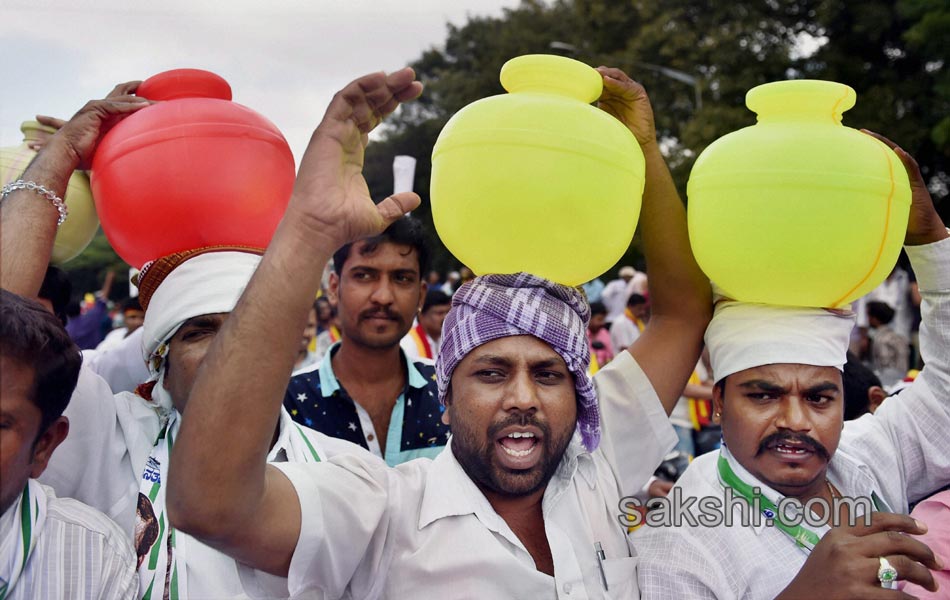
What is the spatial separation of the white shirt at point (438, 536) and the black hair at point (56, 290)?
184 cm

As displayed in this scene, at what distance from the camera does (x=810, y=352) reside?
7.38 feet

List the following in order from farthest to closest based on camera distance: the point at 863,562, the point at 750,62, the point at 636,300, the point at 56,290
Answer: the point at 750,62 → the point at 636,300 → the point at 56,290 → the point at 863,562

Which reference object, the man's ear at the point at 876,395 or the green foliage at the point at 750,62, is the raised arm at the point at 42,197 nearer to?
the man's ear at the point at 876,395

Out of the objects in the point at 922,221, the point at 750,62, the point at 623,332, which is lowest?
the point at 922,221

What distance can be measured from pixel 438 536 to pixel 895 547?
3.62 ft

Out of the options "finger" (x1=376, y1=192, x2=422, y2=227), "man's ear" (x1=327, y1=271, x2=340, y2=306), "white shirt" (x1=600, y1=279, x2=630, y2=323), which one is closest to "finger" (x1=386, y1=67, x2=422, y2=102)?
"finger" (x1=376, y1=192, x2=422, y2=227)

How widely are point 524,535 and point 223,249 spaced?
1127 millimetres

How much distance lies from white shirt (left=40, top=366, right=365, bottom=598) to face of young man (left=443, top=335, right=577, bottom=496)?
1.66 ft

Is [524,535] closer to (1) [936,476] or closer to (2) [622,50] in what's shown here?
(1) [936,476]

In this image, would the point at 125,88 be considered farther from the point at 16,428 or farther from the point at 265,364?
the point at 265,364

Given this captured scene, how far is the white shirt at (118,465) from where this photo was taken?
203 centimetres

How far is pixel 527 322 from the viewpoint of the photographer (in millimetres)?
2201

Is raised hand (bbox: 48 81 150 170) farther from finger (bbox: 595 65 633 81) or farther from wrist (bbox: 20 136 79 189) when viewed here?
finger (bbox: 595 65 633 81)

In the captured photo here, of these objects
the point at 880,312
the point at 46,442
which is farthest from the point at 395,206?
the point at 880,312
